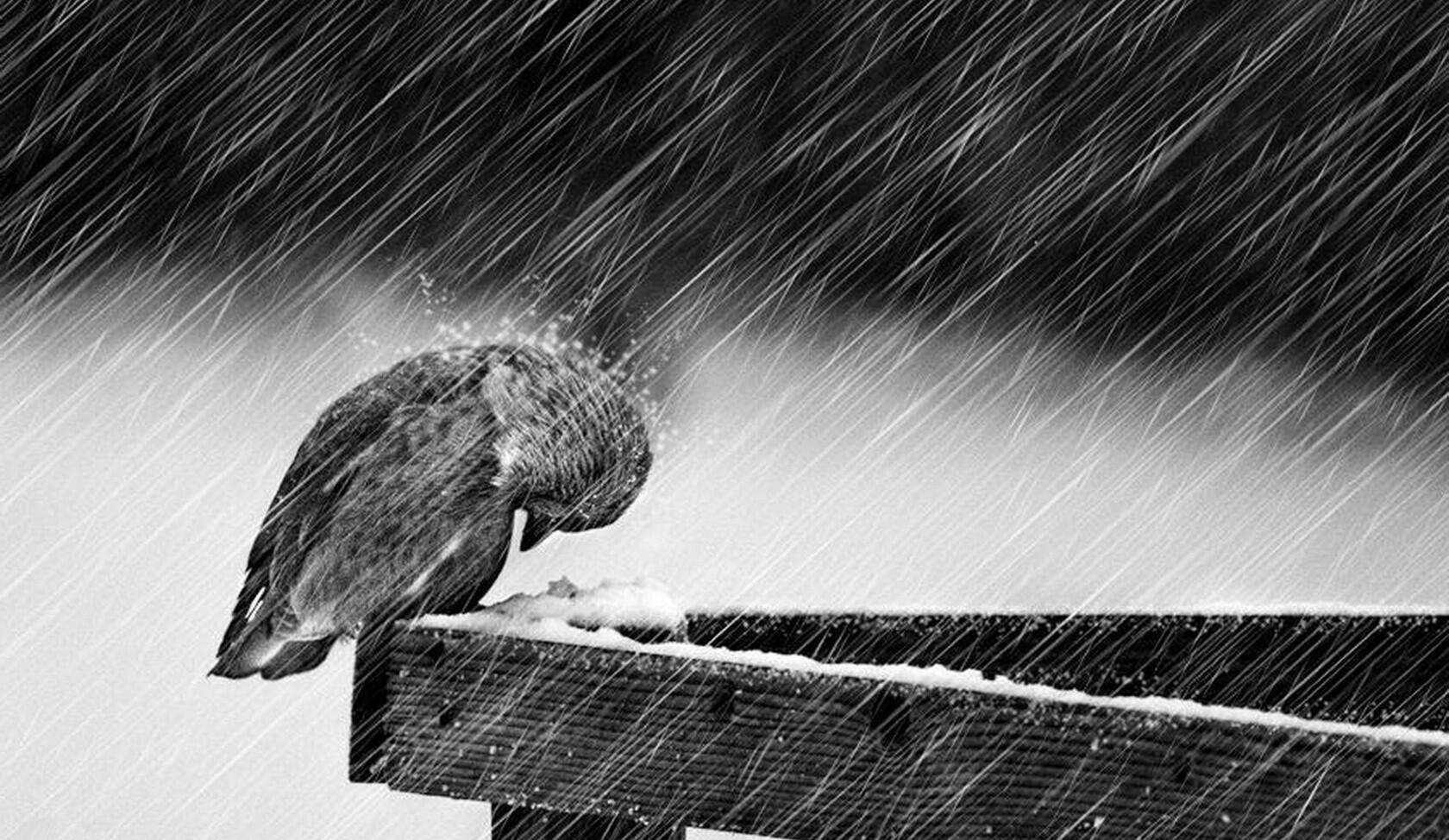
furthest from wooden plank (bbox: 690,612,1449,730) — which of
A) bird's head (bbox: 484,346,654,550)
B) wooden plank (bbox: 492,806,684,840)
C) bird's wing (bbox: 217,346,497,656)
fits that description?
bird's wing (bbox: 217,346,497,656)

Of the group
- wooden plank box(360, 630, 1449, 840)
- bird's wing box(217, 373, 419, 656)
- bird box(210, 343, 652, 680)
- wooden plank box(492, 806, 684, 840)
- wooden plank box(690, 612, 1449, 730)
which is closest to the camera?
wooden plank box(360, 630, 1449, 840)

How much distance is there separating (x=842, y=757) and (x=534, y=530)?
103 cm

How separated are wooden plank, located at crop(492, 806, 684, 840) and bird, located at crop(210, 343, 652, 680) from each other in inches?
19.2

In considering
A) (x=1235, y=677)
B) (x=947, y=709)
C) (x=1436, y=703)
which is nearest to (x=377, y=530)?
(x=947, y=709)

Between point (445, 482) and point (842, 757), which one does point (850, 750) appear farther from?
point (445, 482)

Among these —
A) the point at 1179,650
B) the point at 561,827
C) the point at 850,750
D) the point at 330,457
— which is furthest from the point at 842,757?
Result: the point at 330,457

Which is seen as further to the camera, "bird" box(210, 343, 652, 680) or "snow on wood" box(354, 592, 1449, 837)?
"bird" box(210, 343, 652, 680)

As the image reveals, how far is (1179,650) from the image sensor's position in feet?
5.65

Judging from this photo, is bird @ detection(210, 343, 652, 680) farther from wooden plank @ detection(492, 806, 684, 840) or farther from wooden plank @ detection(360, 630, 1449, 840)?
wooden plank @ detection(360, 630, 1449, 840)

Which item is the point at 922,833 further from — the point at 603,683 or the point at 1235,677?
the point at 1235,677

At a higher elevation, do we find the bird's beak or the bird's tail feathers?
the bird's beak

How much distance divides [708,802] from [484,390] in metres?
0.87

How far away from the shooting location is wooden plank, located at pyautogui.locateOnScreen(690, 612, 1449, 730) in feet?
5.53

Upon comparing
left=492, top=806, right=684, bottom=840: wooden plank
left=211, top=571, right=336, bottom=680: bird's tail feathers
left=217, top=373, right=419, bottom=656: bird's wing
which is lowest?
left=211, top=571, right=336, bottom=680: bird's tail feathers
